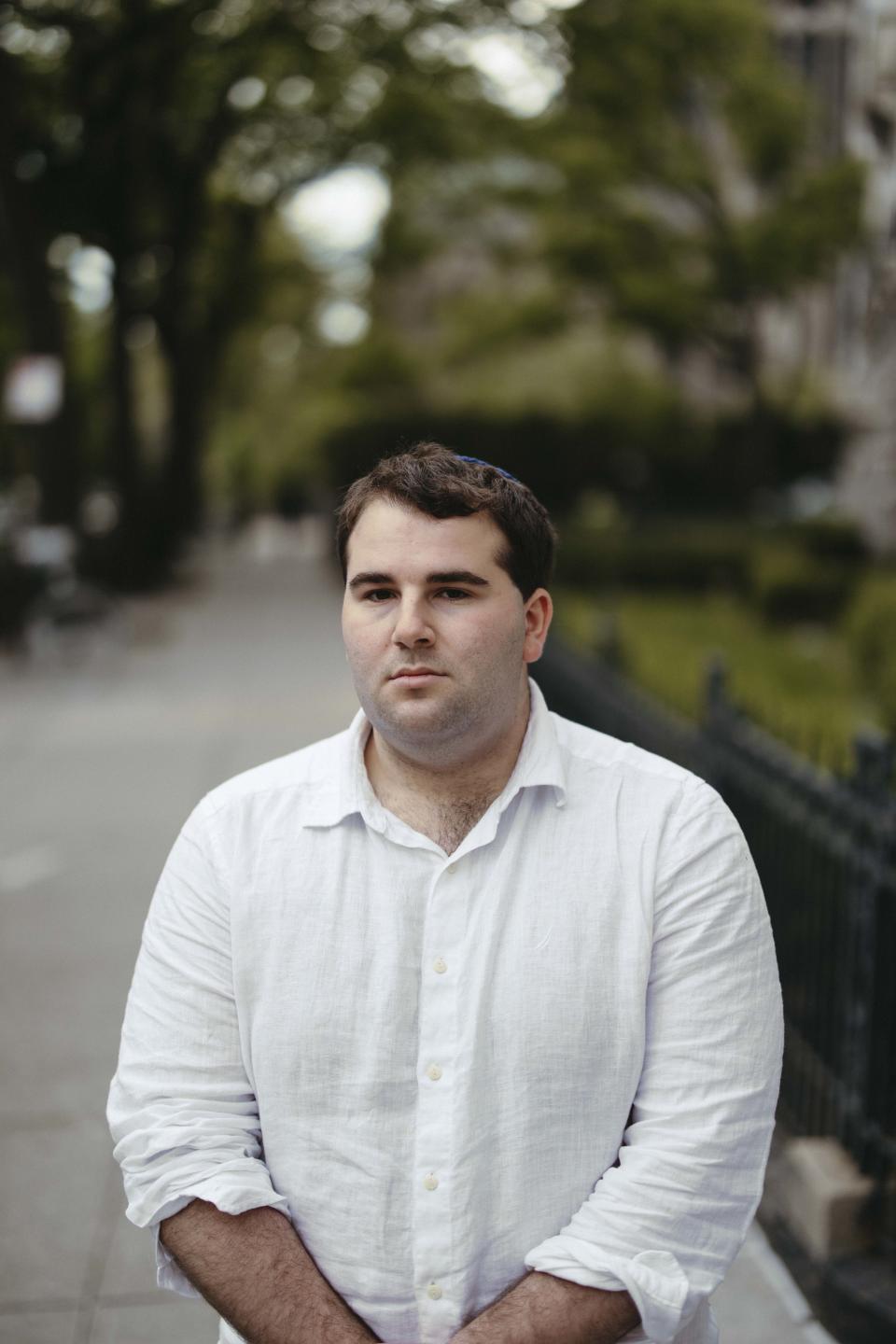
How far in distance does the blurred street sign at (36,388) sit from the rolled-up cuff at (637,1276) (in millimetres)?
15837

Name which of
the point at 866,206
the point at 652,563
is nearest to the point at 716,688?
the point at 652,563

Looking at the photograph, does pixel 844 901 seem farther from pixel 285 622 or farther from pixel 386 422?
pixel 386 422

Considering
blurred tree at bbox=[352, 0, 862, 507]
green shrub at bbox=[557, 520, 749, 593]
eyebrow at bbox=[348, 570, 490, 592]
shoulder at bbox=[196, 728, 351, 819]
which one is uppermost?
blurred tree at bbox=[352, 0, 862, 507]

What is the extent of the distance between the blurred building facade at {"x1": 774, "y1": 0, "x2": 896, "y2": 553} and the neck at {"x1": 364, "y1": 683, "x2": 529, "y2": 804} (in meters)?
9.08

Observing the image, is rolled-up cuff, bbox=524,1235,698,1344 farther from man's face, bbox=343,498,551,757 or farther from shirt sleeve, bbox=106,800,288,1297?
man's face, bbox=343,498,551,757

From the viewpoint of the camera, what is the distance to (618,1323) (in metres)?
1.87

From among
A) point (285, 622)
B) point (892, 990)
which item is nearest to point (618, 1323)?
point (892, 990)

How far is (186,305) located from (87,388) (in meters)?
16.9

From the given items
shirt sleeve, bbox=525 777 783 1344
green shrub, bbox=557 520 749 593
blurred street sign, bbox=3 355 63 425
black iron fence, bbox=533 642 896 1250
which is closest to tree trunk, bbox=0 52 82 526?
blurred street sign, bbox=3 355 63 425

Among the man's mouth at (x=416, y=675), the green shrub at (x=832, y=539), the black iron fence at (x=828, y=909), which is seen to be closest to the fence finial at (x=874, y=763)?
the black iron fence at (x=828, y=909)

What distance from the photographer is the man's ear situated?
6.88ft

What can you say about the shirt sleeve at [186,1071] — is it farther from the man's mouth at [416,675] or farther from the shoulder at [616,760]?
the shoulder at [616,760]

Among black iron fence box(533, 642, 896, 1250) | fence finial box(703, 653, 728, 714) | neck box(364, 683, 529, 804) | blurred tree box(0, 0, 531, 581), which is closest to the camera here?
neck box(364, 683, 529, 804)

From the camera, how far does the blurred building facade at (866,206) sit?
11621 millimetres
